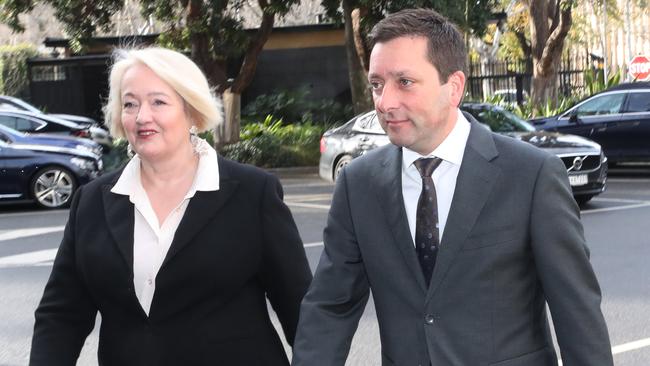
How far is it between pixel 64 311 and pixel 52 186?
49.4ft

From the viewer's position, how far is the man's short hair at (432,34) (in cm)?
316

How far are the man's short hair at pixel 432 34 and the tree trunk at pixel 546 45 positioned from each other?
26.1 metres

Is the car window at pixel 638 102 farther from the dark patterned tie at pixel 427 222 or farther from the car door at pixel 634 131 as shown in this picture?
the dark patterned tie at pixel 427 222

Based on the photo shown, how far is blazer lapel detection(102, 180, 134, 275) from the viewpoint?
145 inches

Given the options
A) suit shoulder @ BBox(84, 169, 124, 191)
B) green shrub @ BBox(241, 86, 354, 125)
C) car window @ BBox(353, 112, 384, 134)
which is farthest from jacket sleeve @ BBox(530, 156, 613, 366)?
green shrub @ BBox(241, 86, 354, 125)

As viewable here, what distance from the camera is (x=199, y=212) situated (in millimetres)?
3723

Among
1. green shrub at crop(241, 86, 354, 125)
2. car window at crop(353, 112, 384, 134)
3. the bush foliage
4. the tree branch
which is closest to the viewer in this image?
car window at crop(353, 112, 384, 134)

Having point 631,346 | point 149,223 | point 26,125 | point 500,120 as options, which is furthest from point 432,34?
point 26,125

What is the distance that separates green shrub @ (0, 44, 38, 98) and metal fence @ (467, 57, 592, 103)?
12856 millimetres

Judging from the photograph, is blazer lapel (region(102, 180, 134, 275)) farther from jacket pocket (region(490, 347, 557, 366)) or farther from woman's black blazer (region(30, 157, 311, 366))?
jacket pocket (region(490, 347, 557, 366))

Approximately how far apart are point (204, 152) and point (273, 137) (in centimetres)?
2204

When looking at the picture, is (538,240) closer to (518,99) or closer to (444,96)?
(444,96)

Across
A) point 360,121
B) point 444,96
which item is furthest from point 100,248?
point 360,121

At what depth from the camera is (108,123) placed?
3.84 meters
